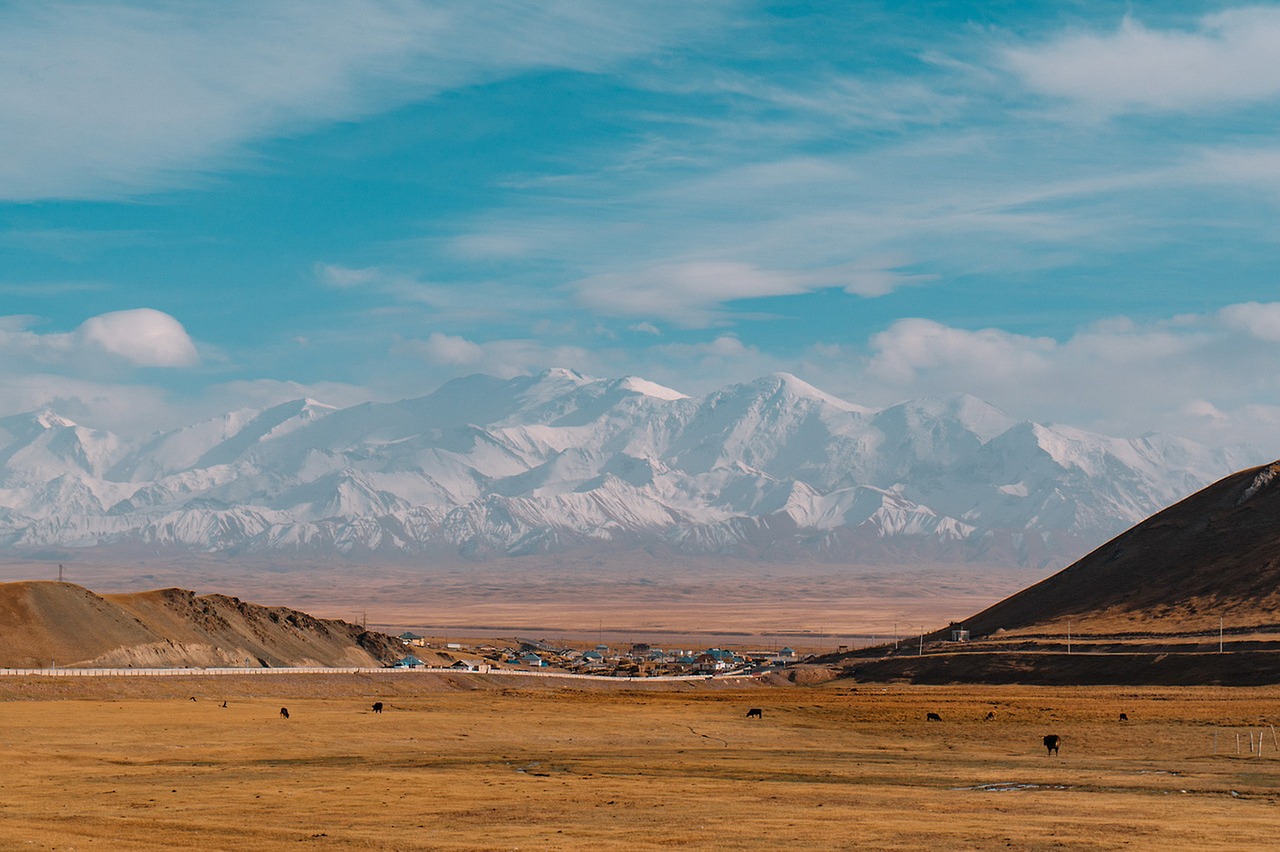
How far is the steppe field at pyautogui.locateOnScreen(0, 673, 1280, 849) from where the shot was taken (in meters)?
42.9

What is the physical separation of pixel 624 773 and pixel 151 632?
90.9 meters

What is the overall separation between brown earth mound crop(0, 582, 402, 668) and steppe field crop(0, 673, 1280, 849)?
58.1 feet

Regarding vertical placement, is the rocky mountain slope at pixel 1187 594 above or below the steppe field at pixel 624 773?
above

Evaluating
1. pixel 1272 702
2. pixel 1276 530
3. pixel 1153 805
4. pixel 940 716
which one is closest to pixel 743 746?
pixel 940 716

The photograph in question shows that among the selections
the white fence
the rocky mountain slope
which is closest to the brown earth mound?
the white fence

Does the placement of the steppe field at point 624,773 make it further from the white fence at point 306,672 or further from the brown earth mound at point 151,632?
the brown earth mound at point 151,632

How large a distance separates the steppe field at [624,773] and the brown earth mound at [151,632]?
17.7m

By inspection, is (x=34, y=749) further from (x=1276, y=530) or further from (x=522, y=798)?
(x=1276, y=530)

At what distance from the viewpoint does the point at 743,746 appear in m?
77.1

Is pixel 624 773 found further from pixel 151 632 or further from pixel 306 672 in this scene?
pixel 151 632

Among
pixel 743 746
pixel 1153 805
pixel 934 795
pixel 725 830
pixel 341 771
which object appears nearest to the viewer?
pixel 725 830

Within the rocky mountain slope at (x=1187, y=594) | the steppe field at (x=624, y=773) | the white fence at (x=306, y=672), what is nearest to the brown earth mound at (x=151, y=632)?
the white fence at (x=306, y=672)

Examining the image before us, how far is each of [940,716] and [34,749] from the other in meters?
55.2

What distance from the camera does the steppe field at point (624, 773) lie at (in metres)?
42.9
